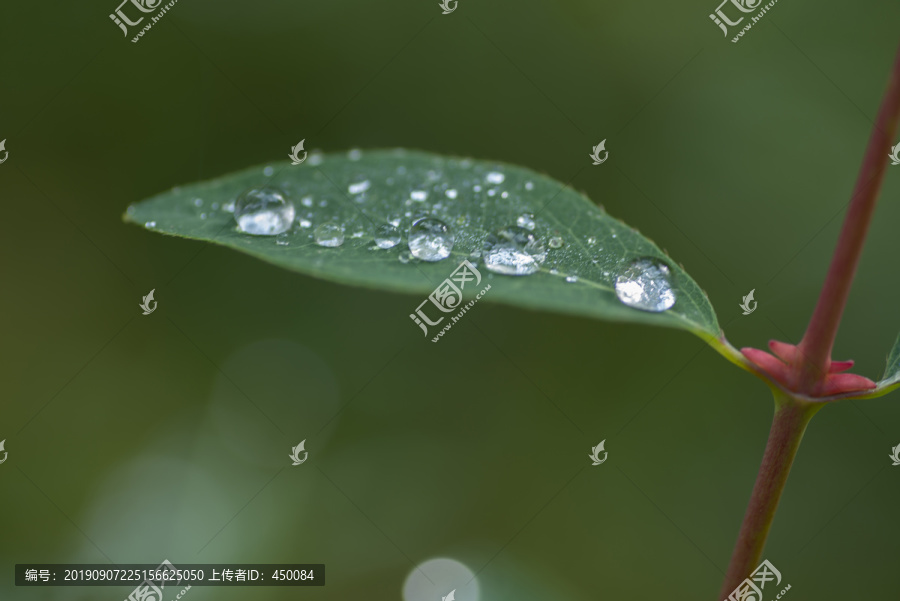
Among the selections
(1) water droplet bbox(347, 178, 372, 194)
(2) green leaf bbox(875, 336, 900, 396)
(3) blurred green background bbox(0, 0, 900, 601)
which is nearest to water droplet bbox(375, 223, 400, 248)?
(1) water droplet bbox(347, 178, 372, 194)

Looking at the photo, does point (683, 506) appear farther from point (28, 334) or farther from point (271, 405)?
point (28, 334)

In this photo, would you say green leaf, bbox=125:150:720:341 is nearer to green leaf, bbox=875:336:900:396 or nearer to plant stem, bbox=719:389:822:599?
plant stem, bbox=719:389:822:599

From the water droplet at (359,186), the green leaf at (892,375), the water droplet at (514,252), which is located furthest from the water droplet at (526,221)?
the green leaf at (892,375)

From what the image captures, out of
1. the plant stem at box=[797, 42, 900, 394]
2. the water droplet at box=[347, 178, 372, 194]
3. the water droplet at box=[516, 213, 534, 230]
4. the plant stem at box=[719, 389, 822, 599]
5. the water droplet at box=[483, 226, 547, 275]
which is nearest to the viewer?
the plant stem at box=[797, 42, 900, 394]

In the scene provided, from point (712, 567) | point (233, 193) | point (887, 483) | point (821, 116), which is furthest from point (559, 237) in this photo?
point (821, 116)

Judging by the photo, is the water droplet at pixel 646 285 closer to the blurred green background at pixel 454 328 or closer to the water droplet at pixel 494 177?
the water droplet at pixel 494 177

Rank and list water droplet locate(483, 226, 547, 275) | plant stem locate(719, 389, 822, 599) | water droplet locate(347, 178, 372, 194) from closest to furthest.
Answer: plant stem locate(719, 389, 822, 599)
water droplet locate(483, 226, 547, 275)
water droplet locate(347, 178, 372, 194)

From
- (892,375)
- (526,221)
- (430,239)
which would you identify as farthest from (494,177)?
(892,375)
